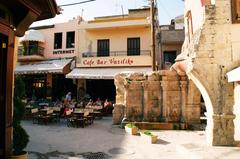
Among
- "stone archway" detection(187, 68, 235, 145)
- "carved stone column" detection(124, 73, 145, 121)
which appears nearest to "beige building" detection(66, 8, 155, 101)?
"carved stone column" detection(124, 73, 145, 121)

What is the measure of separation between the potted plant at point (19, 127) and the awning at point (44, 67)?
15.7 meters

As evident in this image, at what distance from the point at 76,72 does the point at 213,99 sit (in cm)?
1595

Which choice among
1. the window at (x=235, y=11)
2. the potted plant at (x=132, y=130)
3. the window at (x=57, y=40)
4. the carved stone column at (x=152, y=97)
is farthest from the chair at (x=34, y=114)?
the window at (x=235, y=11)

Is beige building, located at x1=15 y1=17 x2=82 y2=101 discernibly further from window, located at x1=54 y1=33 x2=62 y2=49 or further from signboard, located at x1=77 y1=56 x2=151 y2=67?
signboard, located at x1=77 y1=56 x2=151 y2=67

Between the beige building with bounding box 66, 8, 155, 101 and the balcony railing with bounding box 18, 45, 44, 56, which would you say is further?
the balcony railing with bounding box 18, 45, 44, 56


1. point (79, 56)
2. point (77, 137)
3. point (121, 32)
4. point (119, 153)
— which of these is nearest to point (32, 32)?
point (79, 56)

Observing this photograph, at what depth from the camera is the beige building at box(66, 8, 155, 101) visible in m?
22.5

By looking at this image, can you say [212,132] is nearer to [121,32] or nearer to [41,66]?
[121,32]

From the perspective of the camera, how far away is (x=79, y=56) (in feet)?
80.6

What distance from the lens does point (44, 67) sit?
932 inches

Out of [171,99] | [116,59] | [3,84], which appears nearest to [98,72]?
[116,59]

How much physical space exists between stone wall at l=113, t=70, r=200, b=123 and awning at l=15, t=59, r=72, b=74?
10.8m

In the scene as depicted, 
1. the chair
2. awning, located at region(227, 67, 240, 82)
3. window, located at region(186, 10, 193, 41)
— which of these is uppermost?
window, located at region(186, 10, 193, 41)

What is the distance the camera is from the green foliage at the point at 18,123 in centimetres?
627
